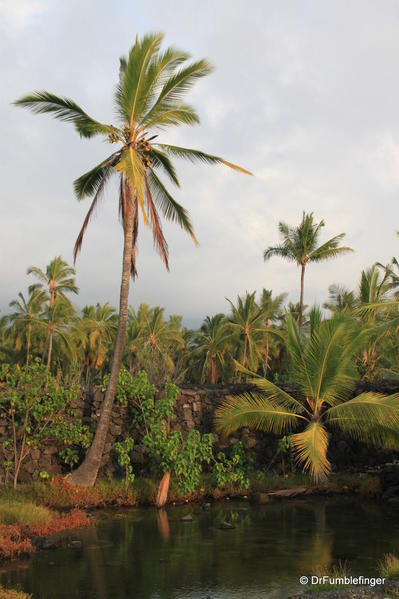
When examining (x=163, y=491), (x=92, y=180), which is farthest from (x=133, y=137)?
(x=163, y=491)

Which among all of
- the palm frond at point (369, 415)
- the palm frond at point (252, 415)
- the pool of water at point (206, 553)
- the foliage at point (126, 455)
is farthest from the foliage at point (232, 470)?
the palm frond at point (369, 415)

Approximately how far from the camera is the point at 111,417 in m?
15.7

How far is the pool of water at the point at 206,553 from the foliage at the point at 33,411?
2386 mm

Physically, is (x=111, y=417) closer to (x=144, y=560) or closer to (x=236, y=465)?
(x=236, y=465)

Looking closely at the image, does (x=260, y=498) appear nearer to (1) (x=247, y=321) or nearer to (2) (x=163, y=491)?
(2) (x=163, y=491)

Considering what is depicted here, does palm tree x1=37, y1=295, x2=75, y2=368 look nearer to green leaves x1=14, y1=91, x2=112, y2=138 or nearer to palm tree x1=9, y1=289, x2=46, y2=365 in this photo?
palm tree x1=9, y1=289, x2=46, y2=365

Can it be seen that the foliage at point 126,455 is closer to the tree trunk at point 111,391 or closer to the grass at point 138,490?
the grass at point 138,490

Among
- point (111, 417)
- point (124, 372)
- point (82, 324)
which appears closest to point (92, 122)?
point (124, 372)

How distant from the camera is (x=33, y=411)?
13.9 m

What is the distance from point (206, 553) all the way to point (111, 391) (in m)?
5.36

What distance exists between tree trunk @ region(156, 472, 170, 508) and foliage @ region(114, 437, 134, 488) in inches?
31.2

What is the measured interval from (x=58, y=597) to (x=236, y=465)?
8.84m

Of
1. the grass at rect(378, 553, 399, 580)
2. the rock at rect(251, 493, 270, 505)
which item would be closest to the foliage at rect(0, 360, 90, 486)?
the rock at rect(251, 493, 270, 505)

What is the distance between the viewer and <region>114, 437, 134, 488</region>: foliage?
46.9 ft
